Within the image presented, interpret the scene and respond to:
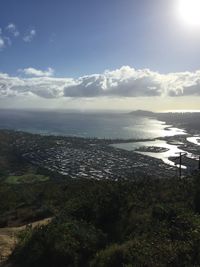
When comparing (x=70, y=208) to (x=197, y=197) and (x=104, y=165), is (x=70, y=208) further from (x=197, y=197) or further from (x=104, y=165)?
(x=104, y=165)

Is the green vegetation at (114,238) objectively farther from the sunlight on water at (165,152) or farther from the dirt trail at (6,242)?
the sunlight on water at (165,152)

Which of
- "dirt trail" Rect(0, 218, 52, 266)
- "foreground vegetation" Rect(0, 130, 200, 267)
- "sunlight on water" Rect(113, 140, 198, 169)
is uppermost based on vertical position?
"foreground vegetation" Rect(0, 130, 200, 267)

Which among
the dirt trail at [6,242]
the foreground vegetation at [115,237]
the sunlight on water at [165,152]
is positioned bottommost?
the sunlight on water at [165,152]

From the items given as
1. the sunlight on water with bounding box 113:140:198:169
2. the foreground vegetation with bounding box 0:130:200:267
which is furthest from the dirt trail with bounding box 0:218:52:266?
the sunlight on water with bounding box 113:140:198:169

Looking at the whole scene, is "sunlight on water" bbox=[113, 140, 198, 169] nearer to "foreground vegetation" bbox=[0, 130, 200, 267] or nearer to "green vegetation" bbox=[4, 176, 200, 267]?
"foreground vegetation" bbox=[0, 130, 200, 267]

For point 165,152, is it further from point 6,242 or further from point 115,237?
point 6,242

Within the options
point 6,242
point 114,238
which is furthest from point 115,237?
point 6,242

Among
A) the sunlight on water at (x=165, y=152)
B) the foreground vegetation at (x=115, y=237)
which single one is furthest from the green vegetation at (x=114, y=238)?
the sunlight on water at (x=165, y=152)

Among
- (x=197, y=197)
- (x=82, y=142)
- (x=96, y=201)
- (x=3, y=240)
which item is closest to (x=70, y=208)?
(x=96, y=201)

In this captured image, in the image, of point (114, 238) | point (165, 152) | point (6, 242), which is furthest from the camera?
point (165, 152)

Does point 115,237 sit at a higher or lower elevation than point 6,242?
higher

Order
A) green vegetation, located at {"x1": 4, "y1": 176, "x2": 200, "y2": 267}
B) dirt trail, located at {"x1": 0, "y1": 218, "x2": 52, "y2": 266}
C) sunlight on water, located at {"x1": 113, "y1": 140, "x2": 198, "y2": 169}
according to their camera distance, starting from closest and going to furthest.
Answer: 1. green vegetation, located at {"x1": 4, "y1": 176, "x2": 200, "y2": 267}
2. dirt trail, located at {"x1": 0, "y1": 218, "x2": 52, "y2": 266}
3. sunlight on water, located at {"x1": 113, "y1": 140, "x2": 198, "y2": 169}

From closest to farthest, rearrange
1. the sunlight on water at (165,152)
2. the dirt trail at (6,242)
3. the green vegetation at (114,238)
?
1. the green vegetation at (114,238)
2. the dirt trail at (6,242)
3. the sunlight on water at (165,152)
